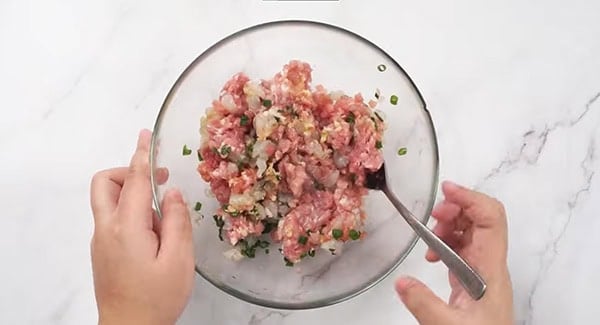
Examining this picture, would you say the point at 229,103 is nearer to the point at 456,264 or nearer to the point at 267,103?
the point at 267,103

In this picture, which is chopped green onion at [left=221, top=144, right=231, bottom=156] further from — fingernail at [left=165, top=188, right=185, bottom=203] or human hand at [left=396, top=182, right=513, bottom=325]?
human hand at [left=396, top=182, right=513, bottom=325]

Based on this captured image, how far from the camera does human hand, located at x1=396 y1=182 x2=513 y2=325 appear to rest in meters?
0.91

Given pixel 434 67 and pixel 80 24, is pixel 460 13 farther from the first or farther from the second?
pixel 80 24

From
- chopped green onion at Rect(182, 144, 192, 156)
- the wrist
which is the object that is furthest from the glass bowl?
the wrist

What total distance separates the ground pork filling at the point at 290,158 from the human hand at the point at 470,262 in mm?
116

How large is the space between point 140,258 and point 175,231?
5 centimetres

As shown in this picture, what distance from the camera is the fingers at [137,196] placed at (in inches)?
35.9

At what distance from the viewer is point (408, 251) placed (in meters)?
1.01

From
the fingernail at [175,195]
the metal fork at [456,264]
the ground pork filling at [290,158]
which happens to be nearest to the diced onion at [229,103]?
the ground pork filling at [290,158]

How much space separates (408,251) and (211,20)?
434 mm

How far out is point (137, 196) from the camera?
0.92m

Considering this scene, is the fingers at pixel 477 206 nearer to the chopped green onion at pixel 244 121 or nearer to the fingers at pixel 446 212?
the fingers at pixel 446 212

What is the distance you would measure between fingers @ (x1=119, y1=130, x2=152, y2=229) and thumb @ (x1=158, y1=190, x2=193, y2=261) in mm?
20

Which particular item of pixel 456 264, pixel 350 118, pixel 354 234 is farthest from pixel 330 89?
pixel 456 264
